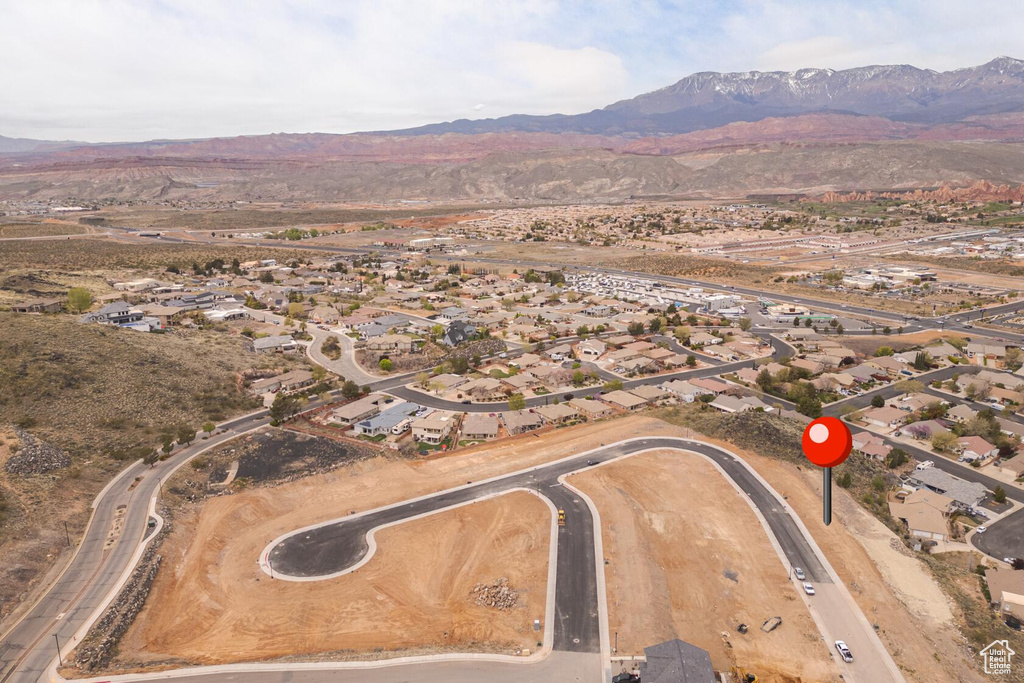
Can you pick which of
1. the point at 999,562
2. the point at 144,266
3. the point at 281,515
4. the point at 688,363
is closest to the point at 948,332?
the point at 688,363

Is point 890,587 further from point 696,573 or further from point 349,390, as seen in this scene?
point 349,390

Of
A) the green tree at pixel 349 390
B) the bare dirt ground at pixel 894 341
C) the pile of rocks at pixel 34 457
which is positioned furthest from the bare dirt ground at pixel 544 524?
the bare dirt ground at pixel 894 341

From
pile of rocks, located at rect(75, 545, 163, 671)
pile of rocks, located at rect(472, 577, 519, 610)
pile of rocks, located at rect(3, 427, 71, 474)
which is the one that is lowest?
pile of rocks, located at rect(472, 577, 519, 610)

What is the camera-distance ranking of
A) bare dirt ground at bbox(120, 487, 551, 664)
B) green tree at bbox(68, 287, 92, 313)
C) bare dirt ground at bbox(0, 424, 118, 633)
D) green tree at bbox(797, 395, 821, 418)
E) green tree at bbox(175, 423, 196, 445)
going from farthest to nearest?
1. green tree at bbox(68, 287, 92, 313)
2. green tree at bbox(797, 395, 821, 418)
3. green tree at bbox(175, 423, 196, 445)
4. bare dirt ground at bbox(0, 424, 118, 633)
5. bare dirt ground at bbox(120, 487, 551, 664)

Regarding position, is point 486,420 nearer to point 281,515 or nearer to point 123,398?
point 281,515

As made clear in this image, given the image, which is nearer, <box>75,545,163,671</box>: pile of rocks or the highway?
the highway

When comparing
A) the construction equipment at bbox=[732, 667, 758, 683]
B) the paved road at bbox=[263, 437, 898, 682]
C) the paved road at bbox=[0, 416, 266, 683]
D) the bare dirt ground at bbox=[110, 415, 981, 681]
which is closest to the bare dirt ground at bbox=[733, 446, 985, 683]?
the bare dirt ground at bbox=[110, 415, 981, 681]

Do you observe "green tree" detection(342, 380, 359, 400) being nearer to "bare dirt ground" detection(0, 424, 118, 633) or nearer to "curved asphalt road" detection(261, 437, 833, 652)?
"bare dirt ground" detection(0, 424, 118, 633)

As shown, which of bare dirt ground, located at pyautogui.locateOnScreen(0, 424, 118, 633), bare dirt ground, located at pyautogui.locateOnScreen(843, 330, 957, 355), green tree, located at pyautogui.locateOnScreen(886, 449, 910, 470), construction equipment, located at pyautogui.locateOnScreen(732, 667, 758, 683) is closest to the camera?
construction equipment, located at pyautogui.locateOnScreen(732, 667, 758, 683)
